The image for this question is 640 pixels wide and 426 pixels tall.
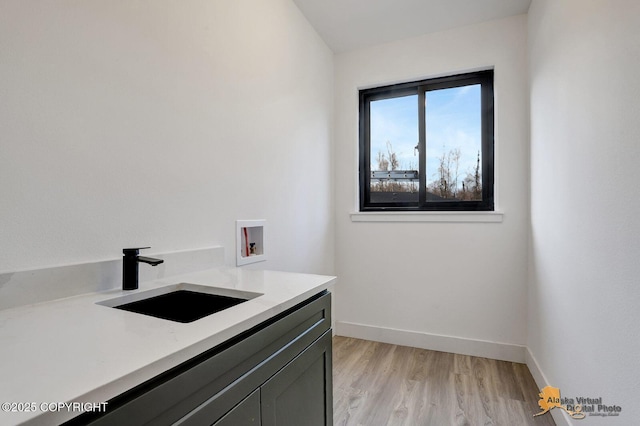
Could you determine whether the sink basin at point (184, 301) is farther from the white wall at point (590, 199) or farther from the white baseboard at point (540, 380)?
the white baseboard at point (540, 380)

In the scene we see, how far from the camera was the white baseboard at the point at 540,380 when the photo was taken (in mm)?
1514

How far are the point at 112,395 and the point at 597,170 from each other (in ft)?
5.25

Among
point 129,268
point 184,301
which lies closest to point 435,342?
point 184,301

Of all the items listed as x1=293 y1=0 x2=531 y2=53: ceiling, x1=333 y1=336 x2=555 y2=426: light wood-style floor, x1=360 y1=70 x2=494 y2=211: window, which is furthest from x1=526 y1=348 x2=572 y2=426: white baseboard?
x1=293 y1=0 x2=531 y2=53: ceiling

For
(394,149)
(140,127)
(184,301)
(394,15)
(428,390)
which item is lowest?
(428,390)

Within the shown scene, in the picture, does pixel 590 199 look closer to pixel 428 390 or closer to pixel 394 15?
pixel 428 390

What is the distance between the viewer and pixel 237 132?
1.62 meters

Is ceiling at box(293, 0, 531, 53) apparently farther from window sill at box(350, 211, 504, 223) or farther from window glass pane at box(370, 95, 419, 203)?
window sill at box(350, 211, 504, 223)

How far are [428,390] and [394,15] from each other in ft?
8.36

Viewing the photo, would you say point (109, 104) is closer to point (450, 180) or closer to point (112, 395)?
point (112, 395)

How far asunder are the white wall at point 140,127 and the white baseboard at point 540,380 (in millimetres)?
1612

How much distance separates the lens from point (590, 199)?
1.26 m

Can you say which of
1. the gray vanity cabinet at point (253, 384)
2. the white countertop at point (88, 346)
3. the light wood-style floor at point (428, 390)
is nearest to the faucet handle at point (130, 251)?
the white countertop at point (88, 346)

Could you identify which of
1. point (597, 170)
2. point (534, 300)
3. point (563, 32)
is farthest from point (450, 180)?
point (597, 170)
